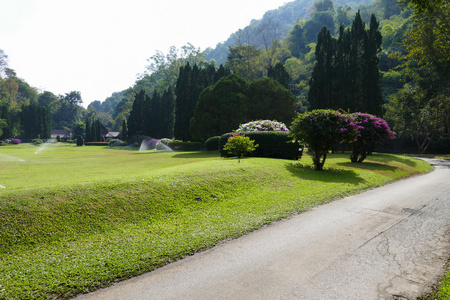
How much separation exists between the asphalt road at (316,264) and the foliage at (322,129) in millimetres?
6315

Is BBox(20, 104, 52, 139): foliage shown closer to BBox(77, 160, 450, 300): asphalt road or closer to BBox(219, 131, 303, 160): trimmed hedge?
BBox(219, 131, 303, 160): trimmed hedge

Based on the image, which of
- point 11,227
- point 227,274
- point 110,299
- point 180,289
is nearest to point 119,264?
point 110,299

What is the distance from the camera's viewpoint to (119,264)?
3.92 meters

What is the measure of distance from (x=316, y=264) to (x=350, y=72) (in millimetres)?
27945

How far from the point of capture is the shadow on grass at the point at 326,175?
1089 centimetres

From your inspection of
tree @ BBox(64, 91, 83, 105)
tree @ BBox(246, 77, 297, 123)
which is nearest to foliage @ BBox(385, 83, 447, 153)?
tree @ BBox(246, 77, 297, 123)

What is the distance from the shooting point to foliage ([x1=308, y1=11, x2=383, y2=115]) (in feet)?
85.6

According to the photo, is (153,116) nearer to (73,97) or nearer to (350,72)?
(350,72)

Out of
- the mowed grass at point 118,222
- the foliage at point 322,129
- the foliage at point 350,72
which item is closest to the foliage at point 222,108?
the foliage at point 350,72

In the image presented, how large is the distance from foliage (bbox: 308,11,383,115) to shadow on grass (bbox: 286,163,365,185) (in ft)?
45.5

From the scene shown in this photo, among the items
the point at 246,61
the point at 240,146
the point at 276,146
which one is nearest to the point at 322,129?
the point at 276,146

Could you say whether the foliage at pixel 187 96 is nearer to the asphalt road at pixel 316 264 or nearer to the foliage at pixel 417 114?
the foliage at pixel 417 114

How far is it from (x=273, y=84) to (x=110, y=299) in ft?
100

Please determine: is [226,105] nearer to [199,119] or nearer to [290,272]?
[199,119]
